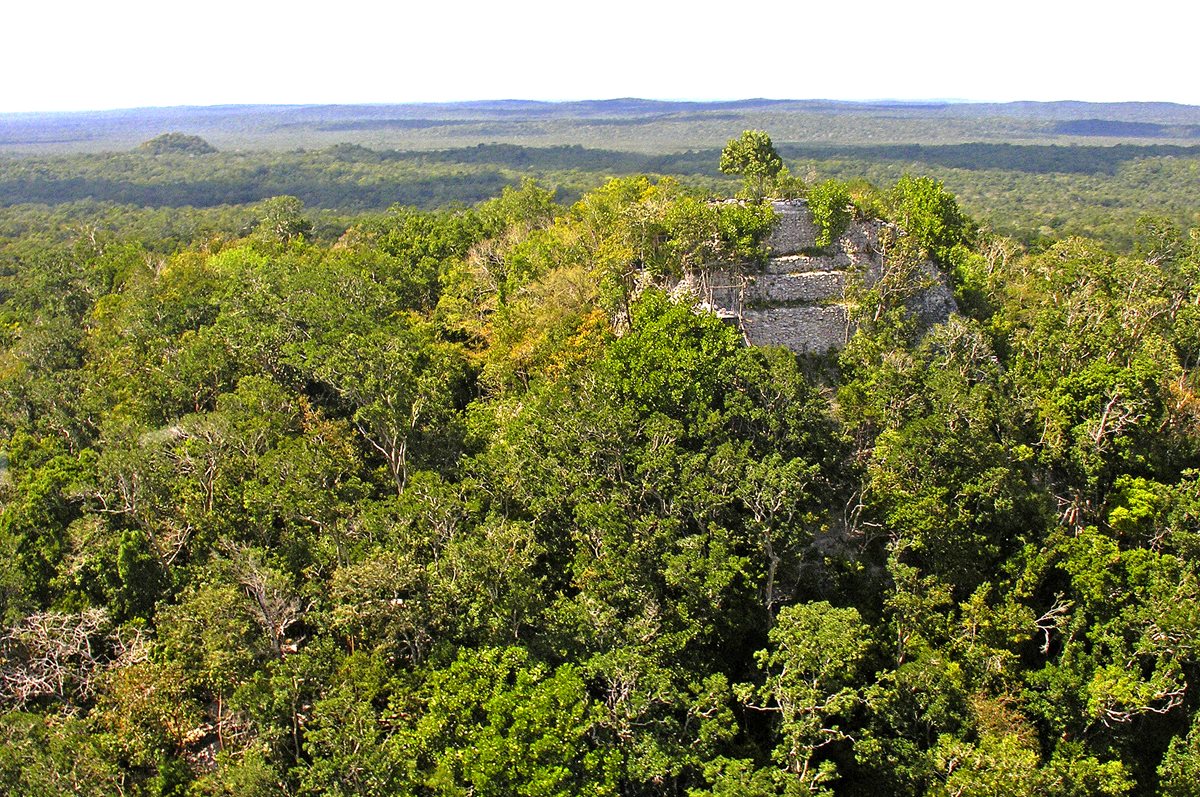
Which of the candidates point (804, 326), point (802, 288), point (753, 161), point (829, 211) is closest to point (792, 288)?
point (802, 288)

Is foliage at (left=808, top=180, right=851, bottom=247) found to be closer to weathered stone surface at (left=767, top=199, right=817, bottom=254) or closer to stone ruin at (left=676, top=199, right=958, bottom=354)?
weathered stone surface at (left=767, top=199, right=817, bottom=254)

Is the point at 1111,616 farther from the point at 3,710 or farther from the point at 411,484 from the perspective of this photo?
the point at 3,710

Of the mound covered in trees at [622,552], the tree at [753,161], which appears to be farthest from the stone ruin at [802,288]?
the tree at [753,161]

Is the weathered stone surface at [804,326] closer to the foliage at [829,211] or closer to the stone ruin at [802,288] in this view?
the stone ruin at [802,288]

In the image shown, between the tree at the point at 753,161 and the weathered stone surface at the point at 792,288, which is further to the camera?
the tree at the point at 753,161

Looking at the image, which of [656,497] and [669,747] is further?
[656,497]

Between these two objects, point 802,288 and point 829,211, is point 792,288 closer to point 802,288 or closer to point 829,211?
point 802,288

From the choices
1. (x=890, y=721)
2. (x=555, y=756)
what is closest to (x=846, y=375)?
(x=890, y=721)
